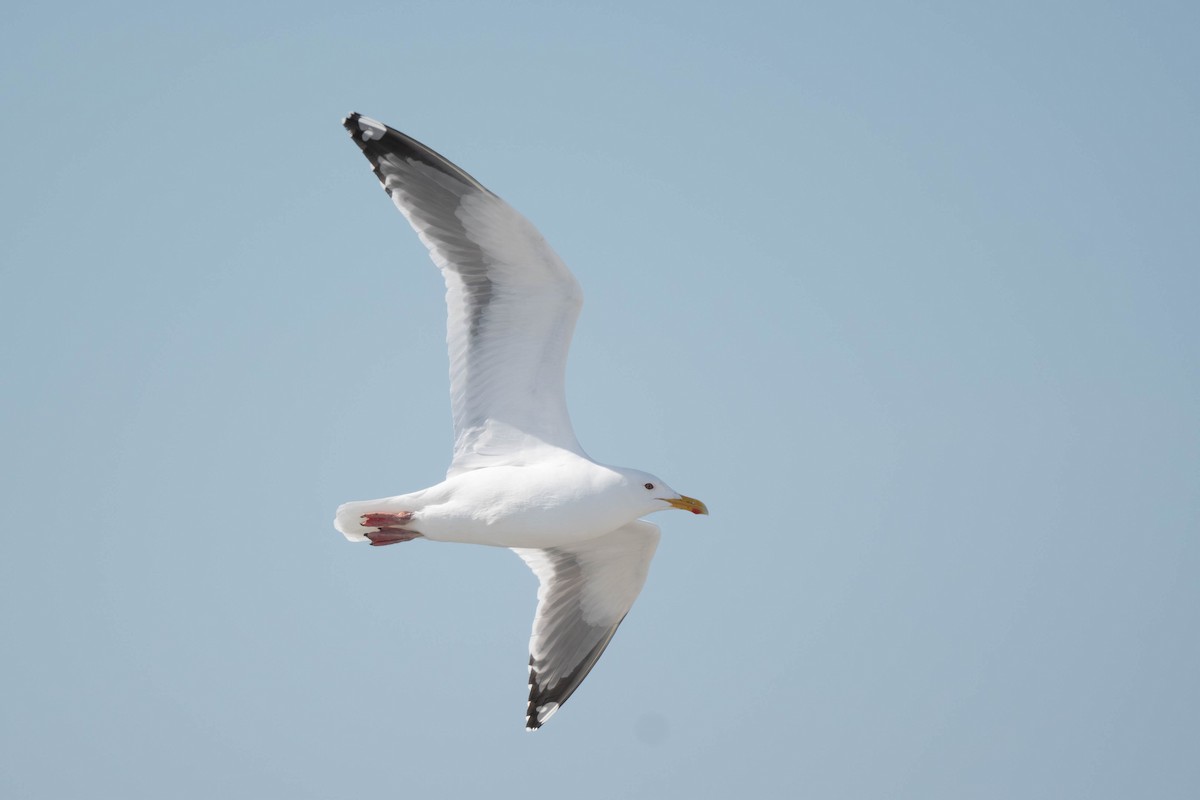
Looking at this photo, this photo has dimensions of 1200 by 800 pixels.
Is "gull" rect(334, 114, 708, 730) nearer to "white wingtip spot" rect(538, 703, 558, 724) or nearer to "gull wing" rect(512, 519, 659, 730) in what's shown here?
"gull wing" rect(512, 519, 659, 730)

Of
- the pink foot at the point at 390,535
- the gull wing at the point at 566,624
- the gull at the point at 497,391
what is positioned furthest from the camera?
the gull wing at the point at 566,624

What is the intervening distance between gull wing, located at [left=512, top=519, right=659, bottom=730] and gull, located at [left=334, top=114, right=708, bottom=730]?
3.25 ft

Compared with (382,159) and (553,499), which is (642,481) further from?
(382,159)

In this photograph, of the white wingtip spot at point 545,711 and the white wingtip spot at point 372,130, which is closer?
the white wingtip spot at point 372,130

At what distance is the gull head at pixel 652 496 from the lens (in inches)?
374

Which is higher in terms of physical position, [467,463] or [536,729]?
[467,463]

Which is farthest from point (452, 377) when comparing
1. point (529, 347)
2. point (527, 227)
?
point (527, 227)

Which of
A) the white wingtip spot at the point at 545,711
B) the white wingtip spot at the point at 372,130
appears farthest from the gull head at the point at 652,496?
the white wingtip spot at the point at 372,130

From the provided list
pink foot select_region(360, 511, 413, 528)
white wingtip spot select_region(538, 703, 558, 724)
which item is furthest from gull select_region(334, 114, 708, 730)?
white wingtip spot select_region(538, 703, 558, 724)

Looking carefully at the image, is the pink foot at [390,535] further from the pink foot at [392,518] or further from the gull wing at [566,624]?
the gull wing at [566,624]

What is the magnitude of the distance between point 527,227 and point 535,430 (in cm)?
138

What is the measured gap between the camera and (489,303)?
31.7 ft

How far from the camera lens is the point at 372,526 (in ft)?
31.3

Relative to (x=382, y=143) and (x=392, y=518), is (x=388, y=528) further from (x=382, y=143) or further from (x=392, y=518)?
(x=382, y=143)
